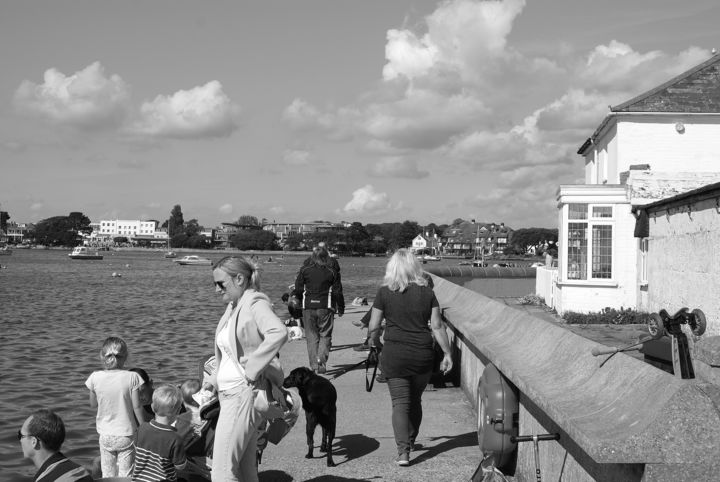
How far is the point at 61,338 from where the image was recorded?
81.0 feet

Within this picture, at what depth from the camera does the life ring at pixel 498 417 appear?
545cm

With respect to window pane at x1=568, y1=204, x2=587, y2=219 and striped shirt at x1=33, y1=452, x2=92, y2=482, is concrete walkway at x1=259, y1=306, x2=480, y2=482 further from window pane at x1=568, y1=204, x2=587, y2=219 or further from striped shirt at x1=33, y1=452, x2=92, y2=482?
window pane at x1=568, y1=204, x2=587, y2=219

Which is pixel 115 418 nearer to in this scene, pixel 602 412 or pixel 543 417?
pixel 543 417

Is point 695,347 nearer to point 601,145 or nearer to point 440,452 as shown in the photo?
point 440,452

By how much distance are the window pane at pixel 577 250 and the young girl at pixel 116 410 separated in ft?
67.4

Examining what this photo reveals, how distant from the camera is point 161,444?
5.55 metres

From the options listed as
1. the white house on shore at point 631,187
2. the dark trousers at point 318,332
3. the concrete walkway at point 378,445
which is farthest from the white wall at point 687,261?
the concrete walkway at point 378,445

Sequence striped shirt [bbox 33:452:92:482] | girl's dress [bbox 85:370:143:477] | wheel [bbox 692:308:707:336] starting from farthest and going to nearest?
girl's dress [bbox 85:370:143:477] < striped shirt [bbox 33:452:92:482] < wheel [bbox 692:308:707:336]

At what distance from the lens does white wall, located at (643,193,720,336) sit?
17188mm

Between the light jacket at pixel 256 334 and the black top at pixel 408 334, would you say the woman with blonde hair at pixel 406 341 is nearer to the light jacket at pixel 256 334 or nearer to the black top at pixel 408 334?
the black top at pixel 408 334

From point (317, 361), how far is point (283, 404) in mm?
6674

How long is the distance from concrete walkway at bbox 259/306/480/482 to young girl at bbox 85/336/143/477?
1194 millimetres

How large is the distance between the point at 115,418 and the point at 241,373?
5.56 ft

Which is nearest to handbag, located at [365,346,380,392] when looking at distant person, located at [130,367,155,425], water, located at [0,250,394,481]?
water, located at [0,250,394,481]
